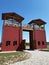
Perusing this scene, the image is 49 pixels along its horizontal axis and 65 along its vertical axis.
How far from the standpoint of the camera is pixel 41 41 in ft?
98.7

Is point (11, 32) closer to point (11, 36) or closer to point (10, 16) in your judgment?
point (11, 36)

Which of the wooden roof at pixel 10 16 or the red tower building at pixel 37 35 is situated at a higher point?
the wooden roof at pixel 10 16

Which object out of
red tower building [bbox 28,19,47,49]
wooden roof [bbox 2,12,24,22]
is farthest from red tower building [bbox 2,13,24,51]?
red tower building [bbox 28,19,47,49]

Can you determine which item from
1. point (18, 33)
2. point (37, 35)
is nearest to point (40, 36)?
point (37, 35)

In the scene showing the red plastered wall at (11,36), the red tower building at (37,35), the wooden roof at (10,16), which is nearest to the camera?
the red plastered wall at (11,36)

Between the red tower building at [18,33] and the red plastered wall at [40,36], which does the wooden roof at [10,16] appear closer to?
the red tower building at [18,33]

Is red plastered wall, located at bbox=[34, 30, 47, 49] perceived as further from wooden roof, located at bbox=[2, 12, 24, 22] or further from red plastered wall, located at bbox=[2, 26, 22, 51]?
wooden roof, located at bbox=[2, 12, 24, 22]

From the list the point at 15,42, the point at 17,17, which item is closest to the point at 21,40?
the point at 15,42

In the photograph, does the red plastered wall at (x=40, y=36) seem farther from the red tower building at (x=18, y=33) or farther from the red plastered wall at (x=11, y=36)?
the red plastered wall at (x=11, y=36)

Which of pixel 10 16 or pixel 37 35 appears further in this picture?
pixel 37 35

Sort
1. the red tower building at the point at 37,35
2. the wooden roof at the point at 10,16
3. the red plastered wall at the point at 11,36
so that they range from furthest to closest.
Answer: the red tower building at the point at 37,35
the wooden roof at the point at 10,16
the red plastered wall at the point at 11,36

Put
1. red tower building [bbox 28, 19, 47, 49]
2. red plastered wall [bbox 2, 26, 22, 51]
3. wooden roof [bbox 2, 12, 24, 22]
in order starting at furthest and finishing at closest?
red tower building [bbox 28, 19, 47, 49]
wooden roof [bbox 2, 12, 24, 22]
red plastered wall [bbox 2, 26, 22, 51]

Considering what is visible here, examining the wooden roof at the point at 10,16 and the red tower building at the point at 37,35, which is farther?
the red tower building at the point at 37,35

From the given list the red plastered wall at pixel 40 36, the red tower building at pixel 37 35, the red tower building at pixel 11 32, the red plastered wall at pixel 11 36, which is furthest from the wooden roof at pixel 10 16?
the red plastered wall at pixel 40 36
